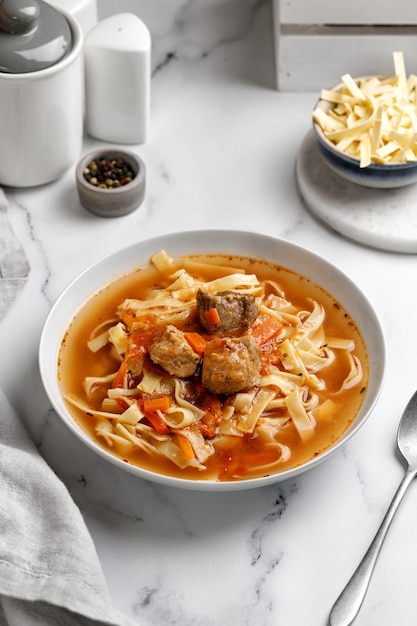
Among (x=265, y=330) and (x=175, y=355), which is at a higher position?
(x=175, y=355)

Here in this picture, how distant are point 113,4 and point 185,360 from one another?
3016 mm

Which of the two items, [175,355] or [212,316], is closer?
[175,355]

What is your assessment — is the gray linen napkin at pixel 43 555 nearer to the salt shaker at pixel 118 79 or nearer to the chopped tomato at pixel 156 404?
the chopped tomato at pixel 156 404

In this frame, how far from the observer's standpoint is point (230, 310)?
331 cm

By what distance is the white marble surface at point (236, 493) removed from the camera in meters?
2.92

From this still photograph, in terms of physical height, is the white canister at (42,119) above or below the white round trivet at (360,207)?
above

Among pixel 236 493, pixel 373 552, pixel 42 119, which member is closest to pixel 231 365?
pixel 236 493

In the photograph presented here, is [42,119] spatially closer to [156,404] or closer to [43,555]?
[156,404]

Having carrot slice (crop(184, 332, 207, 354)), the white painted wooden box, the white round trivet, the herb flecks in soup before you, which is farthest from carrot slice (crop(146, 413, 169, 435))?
the white painted wooden box

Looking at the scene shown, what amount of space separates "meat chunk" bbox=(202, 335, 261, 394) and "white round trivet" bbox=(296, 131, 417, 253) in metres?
1.11

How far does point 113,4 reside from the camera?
535 cm

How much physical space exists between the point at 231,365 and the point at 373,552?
30.7 inches

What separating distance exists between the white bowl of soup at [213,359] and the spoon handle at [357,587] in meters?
0.33

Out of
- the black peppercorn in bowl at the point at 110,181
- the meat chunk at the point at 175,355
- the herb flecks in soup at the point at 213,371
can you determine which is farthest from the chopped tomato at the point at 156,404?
the black peppercorn in bowl at the point at 110,181
